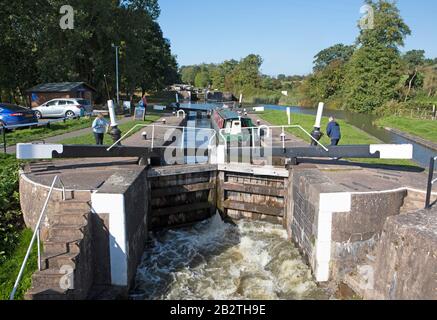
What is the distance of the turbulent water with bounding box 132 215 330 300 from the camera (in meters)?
7.65

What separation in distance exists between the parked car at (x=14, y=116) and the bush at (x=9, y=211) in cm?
834

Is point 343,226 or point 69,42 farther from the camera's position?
point 69,42

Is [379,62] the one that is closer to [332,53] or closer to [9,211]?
[9,211]

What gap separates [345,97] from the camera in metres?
56.6

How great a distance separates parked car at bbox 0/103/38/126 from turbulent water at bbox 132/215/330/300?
11725 millimetres

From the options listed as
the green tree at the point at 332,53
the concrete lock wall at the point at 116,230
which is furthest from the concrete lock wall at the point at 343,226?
the green tree at the point at 332,53

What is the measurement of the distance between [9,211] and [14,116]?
35.6ft

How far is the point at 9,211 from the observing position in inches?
342

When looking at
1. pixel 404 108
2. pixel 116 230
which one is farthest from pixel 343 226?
pixel 404 108

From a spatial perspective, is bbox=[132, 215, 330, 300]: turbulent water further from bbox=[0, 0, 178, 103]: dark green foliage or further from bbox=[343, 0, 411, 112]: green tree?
bbox=[343, 0, 411, 112]: green tree

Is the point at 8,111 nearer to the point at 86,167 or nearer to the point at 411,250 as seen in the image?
the point at 86,167

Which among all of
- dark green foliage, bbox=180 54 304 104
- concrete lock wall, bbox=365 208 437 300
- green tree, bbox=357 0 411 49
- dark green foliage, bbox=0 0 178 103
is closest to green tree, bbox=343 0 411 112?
green tree, bbox=357 0 411 49

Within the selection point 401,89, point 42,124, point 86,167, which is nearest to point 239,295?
point 86,167

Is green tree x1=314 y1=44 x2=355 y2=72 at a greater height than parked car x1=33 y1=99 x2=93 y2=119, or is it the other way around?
green tree x1=314 y1=44 x2=355 y2=72
